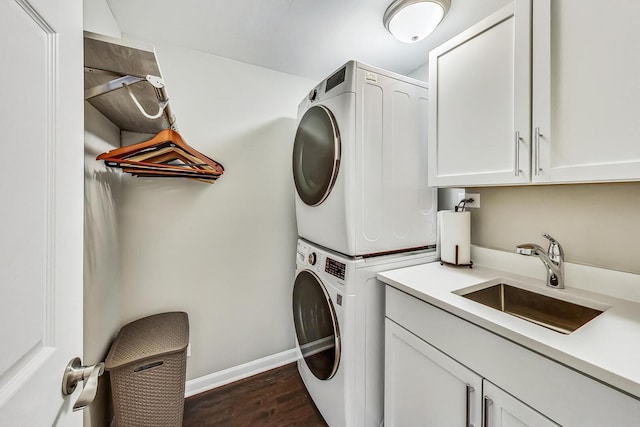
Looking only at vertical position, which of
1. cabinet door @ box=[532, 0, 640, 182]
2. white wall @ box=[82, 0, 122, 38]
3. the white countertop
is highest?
white wall @ box=[82, 0, 122, 38]

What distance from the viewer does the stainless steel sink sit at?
106 cm

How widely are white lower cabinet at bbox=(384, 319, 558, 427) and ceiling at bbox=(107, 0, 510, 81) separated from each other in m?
1.76

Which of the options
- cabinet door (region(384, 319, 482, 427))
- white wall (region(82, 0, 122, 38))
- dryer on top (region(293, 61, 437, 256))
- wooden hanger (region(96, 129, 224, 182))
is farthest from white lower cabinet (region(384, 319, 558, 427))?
white wall (region(82, 0, 122, 38))

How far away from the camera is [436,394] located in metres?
1.04

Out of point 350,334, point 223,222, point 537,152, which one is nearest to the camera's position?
point 537,152

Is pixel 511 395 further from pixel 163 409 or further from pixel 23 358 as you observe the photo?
pixel 163 409

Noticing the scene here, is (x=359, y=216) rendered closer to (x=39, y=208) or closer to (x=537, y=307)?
(x=537, y=307)

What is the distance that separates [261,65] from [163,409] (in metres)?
2.38

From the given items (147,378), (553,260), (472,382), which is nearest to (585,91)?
(553,260)

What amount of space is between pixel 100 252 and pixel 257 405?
1.39 metres

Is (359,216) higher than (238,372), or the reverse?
(359,216)

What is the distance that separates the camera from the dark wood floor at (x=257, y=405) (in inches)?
62.1

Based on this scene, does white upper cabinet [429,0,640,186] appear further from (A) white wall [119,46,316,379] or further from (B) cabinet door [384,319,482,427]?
(A) white wall [119,46,316,379]

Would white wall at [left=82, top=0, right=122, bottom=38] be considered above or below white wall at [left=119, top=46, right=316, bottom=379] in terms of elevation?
above
